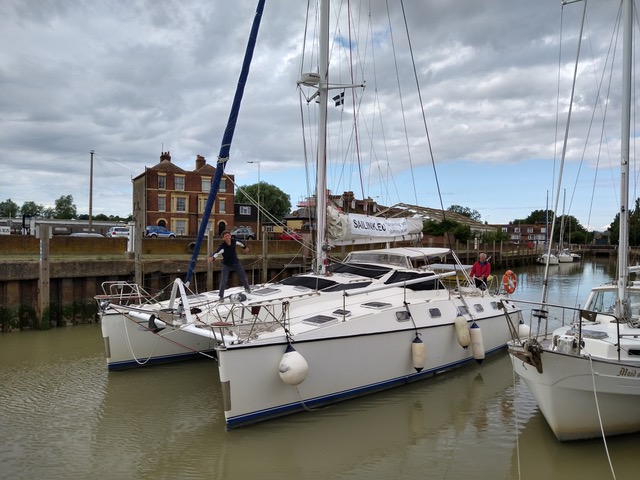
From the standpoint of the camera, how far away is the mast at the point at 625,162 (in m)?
8.06

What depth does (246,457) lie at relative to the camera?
6.57 m

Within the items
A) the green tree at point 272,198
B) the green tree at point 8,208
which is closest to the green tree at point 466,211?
the green tree at point 272,198

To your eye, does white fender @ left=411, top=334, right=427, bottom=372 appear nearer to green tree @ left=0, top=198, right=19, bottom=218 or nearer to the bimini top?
the bimini top

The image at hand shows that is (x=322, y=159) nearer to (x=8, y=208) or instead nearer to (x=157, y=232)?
(x=157, y=232)

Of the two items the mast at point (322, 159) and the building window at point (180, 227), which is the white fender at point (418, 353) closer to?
the mast at point (322, 159)

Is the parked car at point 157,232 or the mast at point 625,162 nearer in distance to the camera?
the mast at point 625,162

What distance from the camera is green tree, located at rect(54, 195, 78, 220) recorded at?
9269 centimetres

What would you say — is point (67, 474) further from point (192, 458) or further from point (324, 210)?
point (324, 210)

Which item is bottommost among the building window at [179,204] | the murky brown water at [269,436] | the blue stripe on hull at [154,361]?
the murky brown water at [269,436]

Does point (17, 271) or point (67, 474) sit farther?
point (17, 271)

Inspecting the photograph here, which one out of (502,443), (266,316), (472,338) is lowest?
(502,443)

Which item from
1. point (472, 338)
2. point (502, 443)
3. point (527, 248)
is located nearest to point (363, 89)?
point (472, 338)

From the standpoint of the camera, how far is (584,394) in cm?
656

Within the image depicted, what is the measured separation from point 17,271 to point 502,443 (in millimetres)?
12600
